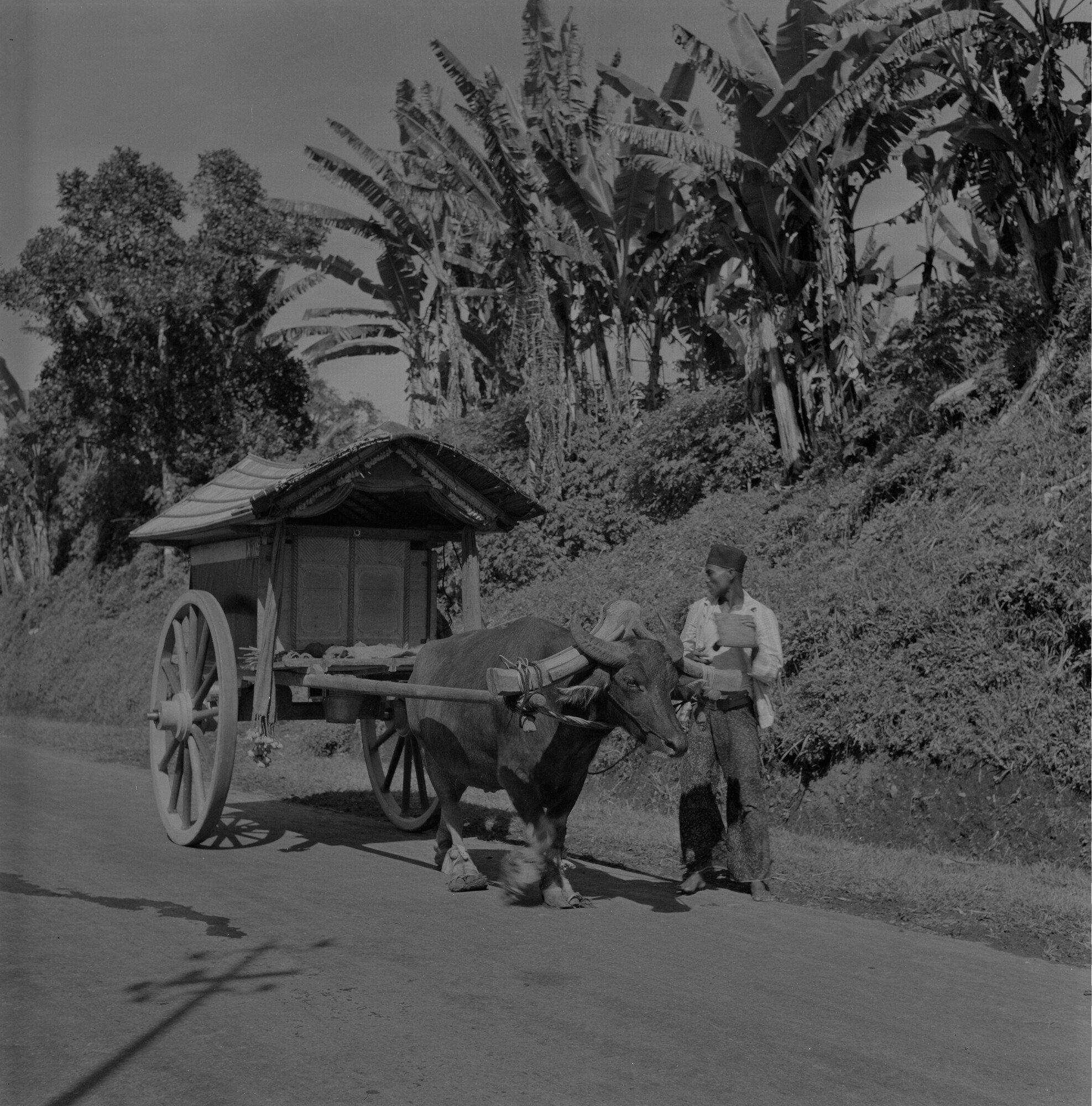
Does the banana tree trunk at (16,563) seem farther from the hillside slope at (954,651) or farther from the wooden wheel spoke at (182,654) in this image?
the wooden wheel spoke at (182,654)

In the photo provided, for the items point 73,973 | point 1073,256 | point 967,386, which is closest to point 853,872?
point 73,973

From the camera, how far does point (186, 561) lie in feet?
87.5

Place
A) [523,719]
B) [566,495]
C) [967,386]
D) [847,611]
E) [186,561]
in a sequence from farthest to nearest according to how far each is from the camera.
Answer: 1. [186,561]
2. [566,495]
3. [967,386]
4. [847,611]
5. [523,719]

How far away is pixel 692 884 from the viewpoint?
6.89 meters

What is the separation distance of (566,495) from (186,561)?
11.3 m

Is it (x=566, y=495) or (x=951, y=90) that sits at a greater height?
(x=951, y=90)

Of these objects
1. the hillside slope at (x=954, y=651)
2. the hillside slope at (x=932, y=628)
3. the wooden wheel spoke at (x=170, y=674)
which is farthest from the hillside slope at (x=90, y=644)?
the hillside slope at (x=954, y=651)

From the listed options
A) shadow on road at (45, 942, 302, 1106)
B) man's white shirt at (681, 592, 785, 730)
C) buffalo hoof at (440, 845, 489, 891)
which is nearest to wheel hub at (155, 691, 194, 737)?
buffalo hoof at (440, 845, 489, 891)

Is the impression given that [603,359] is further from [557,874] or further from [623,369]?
[557,874]

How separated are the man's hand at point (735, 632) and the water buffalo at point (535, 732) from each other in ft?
1.98

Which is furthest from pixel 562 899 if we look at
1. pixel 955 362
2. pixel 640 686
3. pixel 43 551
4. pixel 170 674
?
pixel 43 551

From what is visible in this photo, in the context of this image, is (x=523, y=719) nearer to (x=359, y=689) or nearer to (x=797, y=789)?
(x=359, y=689)

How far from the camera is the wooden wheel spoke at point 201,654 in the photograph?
344 inches

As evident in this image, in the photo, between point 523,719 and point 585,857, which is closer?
point 523,719
